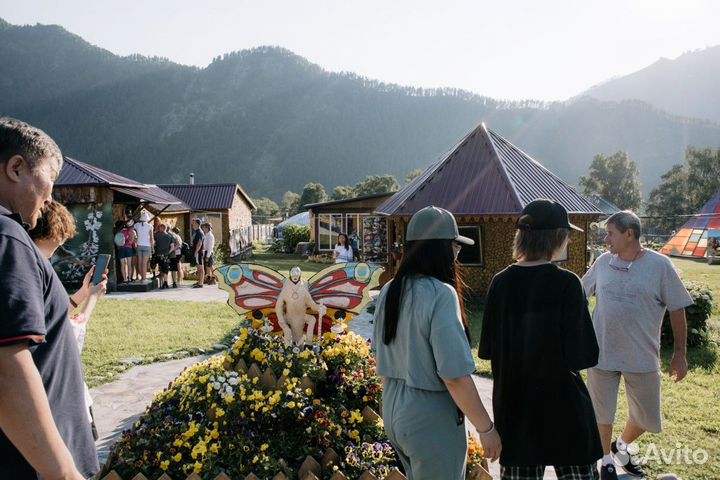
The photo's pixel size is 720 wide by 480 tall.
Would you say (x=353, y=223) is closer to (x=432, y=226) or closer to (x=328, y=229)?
(x=328, y=229)

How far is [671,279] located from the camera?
3.81m

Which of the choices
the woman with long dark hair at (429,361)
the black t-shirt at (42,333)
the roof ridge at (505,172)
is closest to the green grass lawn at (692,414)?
the woman with long dark hair at (429,361)

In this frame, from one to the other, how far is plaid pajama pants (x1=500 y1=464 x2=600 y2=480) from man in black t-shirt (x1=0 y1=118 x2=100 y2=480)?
1979 mm

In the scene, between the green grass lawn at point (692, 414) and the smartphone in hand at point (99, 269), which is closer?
the smartphone in hand at point (99, 269)

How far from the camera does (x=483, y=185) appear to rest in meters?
13.0

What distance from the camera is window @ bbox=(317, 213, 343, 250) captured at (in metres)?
28.5

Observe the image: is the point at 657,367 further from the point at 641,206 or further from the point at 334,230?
the point at 641,206

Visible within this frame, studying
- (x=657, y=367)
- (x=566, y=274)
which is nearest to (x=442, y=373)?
(x=566, y=274)

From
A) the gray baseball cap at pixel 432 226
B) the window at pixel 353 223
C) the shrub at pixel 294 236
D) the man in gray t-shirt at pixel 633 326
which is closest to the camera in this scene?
the gray baseball cap at pixel 432 226

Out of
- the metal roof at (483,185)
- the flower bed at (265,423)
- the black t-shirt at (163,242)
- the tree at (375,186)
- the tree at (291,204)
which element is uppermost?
the tree at (375,186)

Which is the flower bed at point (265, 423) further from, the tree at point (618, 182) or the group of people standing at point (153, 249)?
the tree at point (618, 182)

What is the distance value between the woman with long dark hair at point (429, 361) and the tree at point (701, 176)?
51.7 metres

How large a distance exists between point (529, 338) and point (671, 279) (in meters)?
1.83

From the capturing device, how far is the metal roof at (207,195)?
28109 mm
